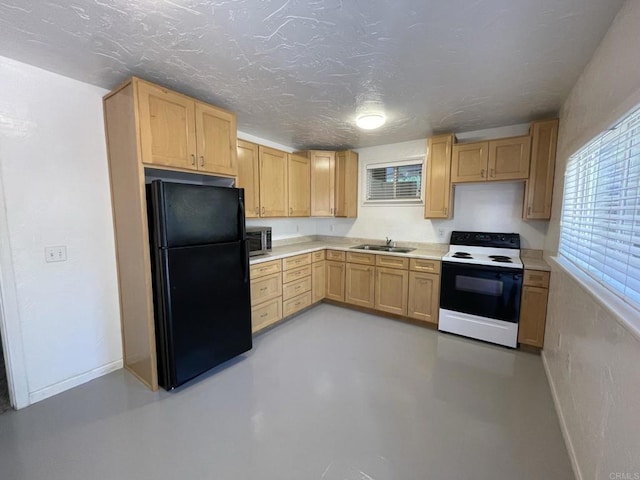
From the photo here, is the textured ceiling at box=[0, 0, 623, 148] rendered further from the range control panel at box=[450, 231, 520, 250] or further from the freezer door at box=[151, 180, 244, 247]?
the range control panel at box=[450, 231, 520, 250]

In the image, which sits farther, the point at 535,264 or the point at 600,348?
the point at 535,264

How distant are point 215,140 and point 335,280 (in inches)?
97.4

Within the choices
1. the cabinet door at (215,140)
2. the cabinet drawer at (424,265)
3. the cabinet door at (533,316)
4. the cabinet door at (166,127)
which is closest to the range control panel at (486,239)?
the cabinet drawer at (424,265)

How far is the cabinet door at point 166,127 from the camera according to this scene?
1932mm

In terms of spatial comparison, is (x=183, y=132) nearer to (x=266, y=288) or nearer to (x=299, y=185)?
(x=266, y=288)

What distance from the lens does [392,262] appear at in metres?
3.47

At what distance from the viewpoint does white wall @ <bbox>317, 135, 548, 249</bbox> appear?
312 cm

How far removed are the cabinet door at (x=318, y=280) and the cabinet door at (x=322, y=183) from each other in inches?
31.1

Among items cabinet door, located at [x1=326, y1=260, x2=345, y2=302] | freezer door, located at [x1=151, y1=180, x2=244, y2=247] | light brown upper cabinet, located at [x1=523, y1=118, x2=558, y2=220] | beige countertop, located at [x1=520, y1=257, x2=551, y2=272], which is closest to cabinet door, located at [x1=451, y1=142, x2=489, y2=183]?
light brown upper cabinet, located at [x1=523, y1=118, x2=558, y2=220]

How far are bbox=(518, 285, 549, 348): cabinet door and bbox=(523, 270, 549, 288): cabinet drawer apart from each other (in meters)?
0.04

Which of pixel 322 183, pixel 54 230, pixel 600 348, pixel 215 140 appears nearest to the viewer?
pixel 600 348

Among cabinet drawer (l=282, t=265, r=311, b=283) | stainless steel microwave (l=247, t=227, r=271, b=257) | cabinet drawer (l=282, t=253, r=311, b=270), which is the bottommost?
cabinet drawer (l=282, t=265, r=311, b=283)

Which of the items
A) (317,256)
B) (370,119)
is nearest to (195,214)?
(370,119)

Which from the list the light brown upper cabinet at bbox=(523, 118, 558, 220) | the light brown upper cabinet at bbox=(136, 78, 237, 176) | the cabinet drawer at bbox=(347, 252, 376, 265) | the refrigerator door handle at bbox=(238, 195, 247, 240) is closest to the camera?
the light brown upper cabinet at bbox=(136, 78, 237, 176)
